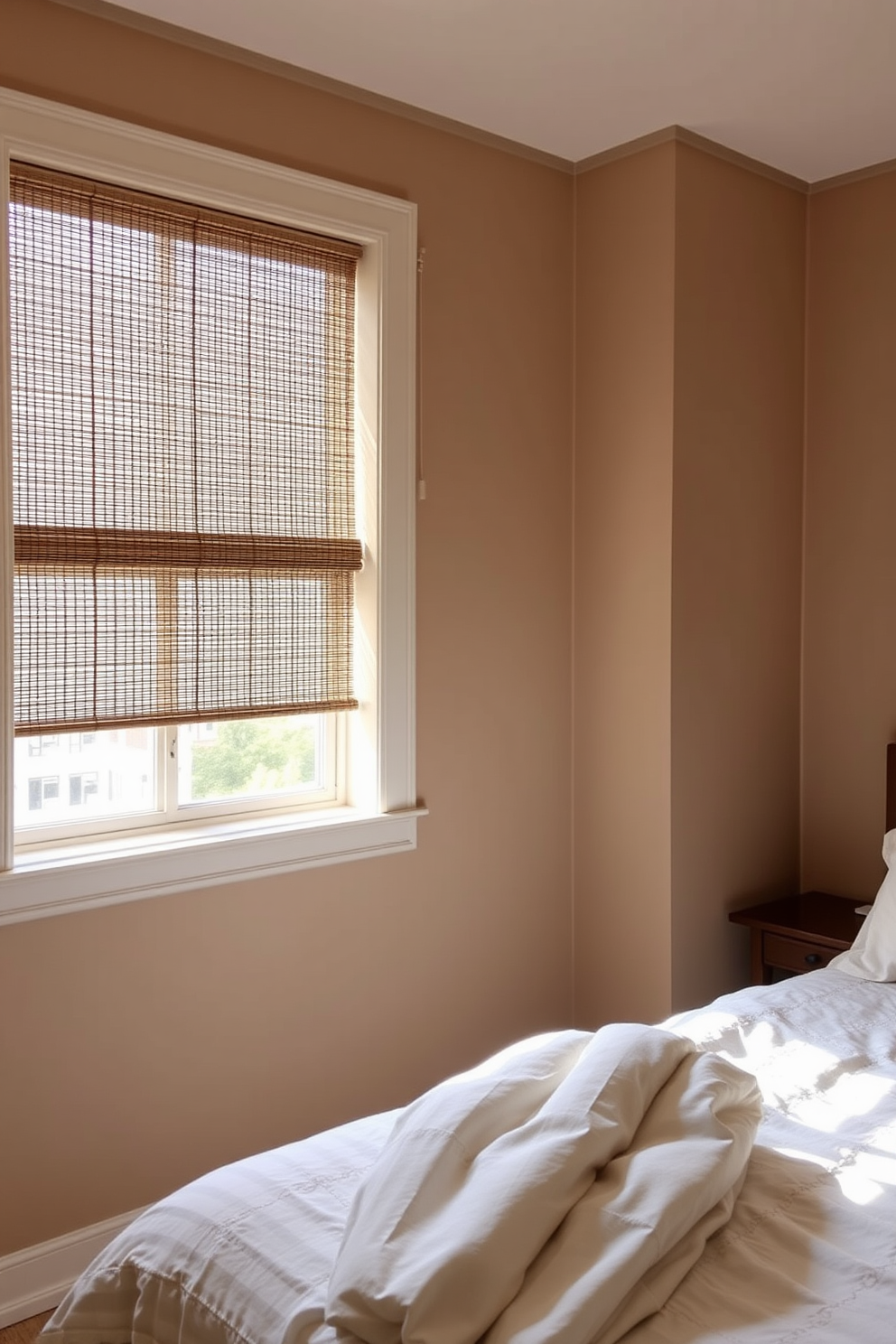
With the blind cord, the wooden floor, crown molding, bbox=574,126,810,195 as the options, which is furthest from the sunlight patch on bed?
crown molding, bbox=574,126,810,195

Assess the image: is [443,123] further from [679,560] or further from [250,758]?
[250,758]

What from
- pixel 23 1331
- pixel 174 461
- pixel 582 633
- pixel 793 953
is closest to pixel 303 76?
pixel 174 461

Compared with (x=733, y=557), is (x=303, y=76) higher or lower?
higher

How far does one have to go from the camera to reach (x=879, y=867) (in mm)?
3535

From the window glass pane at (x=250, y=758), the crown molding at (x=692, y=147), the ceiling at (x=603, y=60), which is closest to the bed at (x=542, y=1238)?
the window glass pane at (x=250, y=758)

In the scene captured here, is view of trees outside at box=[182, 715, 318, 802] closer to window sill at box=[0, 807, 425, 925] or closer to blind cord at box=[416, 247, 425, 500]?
window sill at box=[0, 807, 425, 925]

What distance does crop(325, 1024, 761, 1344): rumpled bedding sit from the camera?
1379 millimetres

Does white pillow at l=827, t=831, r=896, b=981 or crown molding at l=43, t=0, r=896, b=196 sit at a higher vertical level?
crown molding at l=43, t=0, r=896, b=196

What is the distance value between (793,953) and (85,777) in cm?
195

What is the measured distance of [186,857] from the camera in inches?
106

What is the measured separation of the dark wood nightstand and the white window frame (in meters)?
1.04

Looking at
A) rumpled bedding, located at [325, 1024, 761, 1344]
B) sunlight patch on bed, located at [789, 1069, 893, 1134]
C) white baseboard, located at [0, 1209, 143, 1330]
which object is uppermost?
rumpled bedding, located at [325, 1024, 761, 1344]

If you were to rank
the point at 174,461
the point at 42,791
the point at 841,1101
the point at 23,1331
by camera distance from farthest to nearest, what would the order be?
the point at 174,461 < the point at 42,791 < the point at 23,1331 < the point at 841,1101

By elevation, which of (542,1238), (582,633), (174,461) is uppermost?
(174,461)
